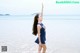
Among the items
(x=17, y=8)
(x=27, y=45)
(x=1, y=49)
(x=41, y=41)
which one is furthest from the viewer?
(x=17, y=8)

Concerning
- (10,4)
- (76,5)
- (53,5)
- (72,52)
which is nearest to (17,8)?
(10,4)

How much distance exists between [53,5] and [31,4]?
0.56 meters

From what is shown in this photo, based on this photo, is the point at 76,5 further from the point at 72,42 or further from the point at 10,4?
the point at 10,4

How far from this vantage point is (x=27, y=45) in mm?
5719

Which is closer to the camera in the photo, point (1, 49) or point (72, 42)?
point (1, 49)

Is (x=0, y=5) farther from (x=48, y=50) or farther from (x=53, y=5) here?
(x=48, y=50)

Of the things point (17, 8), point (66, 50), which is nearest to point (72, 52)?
point (66, 50)

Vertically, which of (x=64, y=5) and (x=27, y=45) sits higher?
(x=64, y=5)

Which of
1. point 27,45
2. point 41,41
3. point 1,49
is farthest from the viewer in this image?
point 27,45

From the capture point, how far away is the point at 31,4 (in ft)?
19.6

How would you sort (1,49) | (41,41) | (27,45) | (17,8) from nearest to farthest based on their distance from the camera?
(41,41) < (1,49) < (27,45) < (17,8)

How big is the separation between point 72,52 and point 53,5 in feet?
4.78

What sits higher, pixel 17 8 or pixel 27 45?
pixel 17 8

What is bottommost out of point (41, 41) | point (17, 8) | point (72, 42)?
point (72, 42)
